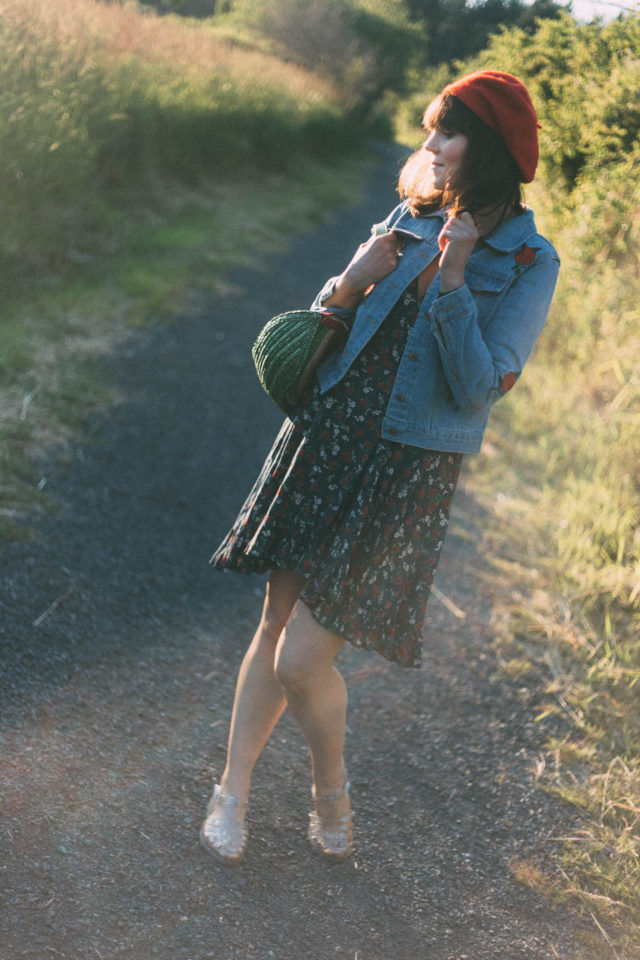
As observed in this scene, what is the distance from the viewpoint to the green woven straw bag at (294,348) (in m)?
1.81

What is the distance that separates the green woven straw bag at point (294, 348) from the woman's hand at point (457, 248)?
1.02 feet

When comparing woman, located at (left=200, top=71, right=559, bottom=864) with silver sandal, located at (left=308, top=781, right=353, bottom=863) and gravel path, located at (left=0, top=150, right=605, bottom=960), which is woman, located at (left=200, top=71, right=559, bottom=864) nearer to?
silver sandal, located at (left=308, top=781, right=353, bottom=863)

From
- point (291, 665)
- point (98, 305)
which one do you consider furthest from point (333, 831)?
point (98, 305)

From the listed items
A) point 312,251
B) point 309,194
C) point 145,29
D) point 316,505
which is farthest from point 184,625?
point 309,194

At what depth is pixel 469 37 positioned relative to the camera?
360 cm

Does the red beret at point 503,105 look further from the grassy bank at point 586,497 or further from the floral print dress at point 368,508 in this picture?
the grassy bank at point 586,497

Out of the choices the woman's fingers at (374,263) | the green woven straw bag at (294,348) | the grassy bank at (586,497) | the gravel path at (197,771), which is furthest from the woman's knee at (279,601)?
the grassy bank at (586,497)

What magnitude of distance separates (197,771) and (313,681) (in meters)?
0.68

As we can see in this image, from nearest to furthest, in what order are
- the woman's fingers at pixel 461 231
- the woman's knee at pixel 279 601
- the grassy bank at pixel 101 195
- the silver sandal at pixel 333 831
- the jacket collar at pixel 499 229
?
1. the woman's fingers at pixel 461 231
2. the jacket collar at pixel 499 229
3. the woman's knee at pixel 279 601
4. the silver sandal at pixel 333 831
5. the grassy bank at pixel 101 195

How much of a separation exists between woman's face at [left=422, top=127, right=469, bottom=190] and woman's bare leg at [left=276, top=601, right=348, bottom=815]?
0.96 metres

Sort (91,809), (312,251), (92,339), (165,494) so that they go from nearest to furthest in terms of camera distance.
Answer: (91,809) < (165,494) < (92,339) < (312,251)

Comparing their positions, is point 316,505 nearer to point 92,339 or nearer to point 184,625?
point 184,625

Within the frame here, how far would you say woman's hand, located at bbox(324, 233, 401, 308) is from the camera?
1767mm

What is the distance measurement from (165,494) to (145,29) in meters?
7.39
